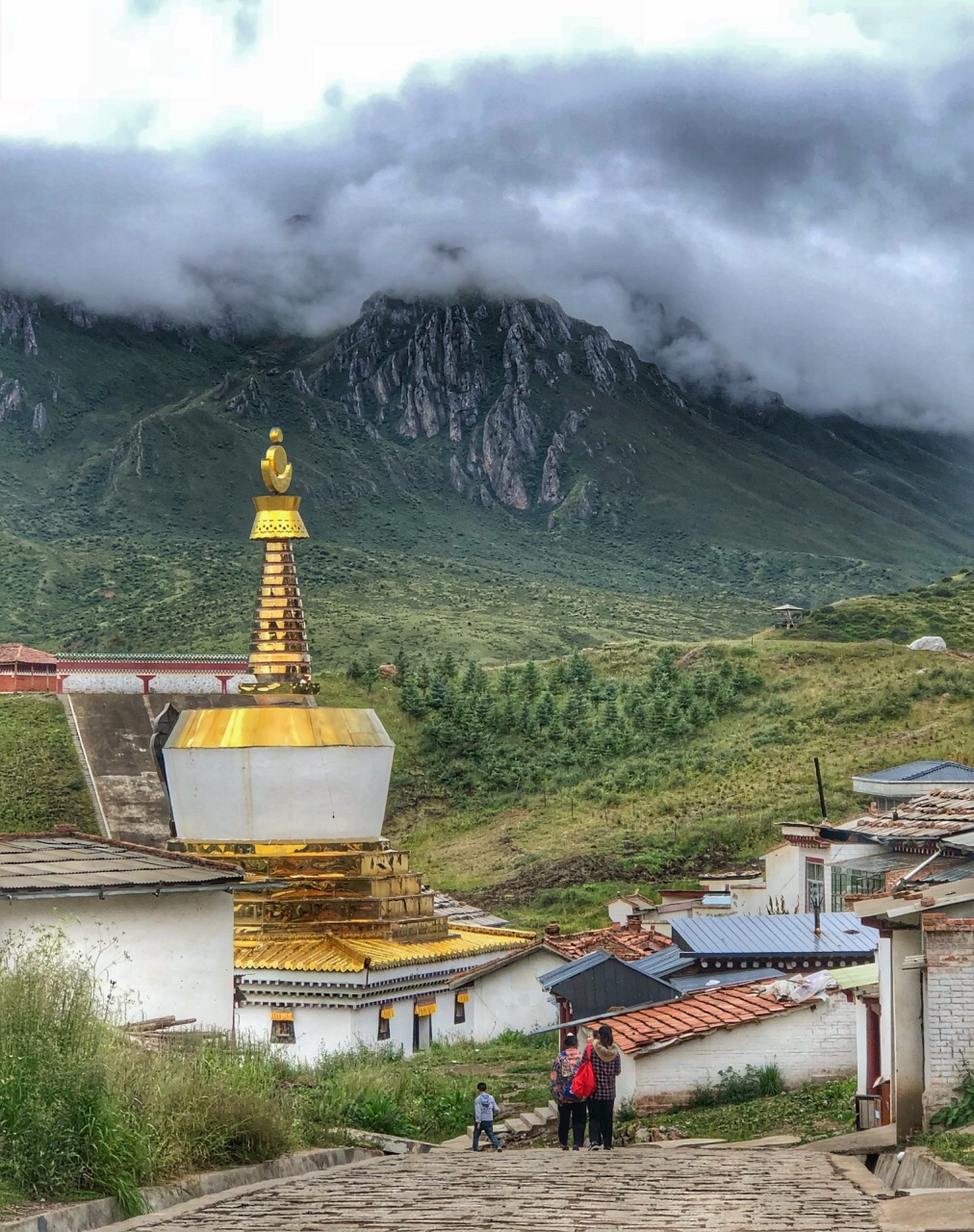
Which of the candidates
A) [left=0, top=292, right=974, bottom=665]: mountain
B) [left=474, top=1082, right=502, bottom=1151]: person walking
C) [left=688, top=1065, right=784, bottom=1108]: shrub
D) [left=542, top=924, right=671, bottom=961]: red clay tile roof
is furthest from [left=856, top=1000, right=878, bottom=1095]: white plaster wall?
[left=0, top=292, right=974, bottom=665]: mountain

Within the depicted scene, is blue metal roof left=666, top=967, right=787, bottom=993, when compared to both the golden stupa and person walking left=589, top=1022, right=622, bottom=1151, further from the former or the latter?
person walking left=589, top=1022, right=622, bottom=1151

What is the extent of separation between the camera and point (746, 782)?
5672cm

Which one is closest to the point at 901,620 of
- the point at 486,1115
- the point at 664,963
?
the point at 664,963

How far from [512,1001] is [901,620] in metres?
57.6

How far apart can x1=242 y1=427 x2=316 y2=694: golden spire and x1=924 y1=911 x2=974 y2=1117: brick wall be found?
60.7ft

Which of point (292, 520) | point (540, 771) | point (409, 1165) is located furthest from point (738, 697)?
point (409, 1165)

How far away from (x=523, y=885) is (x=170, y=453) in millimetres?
118977

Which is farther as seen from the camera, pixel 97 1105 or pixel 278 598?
pixel 278 598

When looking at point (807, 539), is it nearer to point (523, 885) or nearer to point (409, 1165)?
point (523, 885)

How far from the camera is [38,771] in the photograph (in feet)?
206

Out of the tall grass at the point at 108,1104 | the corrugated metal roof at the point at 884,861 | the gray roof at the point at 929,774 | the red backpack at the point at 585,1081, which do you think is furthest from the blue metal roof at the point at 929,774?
the tall grass at the point at 108,1104

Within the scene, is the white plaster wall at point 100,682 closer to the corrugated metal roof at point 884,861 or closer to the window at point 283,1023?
the corrugated metal roof at point 884,861

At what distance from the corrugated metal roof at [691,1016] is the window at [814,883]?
35.3 feet

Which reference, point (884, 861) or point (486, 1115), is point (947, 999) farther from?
point (884, 861)
